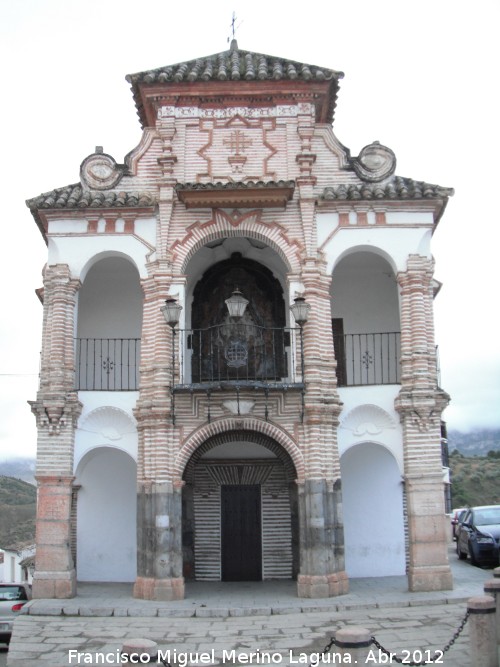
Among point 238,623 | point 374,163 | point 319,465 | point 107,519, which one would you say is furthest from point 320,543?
point 374,163

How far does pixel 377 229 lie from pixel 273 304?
319 centimetres

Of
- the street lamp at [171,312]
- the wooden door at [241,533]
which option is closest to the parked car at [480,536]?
the wooden door at [241,533]

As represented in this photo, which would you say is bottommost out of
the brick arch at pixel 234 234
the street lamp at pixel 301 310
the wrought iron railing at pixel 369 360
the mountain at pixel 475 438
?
the wrought iron railing at pixel 369 360

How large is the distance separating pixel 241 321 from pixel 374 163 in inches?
182

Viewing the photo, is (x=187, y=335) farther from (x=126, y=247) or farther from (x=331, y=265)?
(x=331, y=265)

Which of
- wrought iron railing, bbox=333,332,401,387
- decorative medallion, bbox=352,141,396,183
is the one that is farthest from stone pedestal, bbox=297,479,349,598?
decorative medallion, bbox=352,141,396,183

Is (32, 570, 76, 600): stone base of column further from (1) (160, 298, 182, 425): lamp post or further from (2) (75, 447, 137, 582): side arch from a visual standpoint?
(1) (160, 298, 182, 425): lamp post

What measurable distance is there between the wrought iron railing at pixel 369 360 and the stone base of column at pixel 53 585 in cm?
754

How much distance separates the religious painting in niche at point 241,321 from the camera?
1762 cm

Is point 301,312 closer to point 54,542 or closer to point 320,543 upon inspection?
point 320,543

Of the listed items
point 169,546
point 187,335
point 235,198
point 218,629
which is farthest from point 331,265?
point 218,629

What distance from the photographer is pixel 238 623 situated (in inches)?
516

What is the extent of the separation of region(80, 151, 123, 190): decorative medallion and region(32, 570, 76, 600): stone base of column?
8192mm

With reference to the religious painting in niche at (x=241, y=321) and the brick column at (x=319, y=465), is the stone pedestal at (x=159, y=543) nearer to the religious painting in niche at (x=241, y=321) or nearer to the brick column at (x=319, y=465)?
the brick column at (x=319, y=465)
